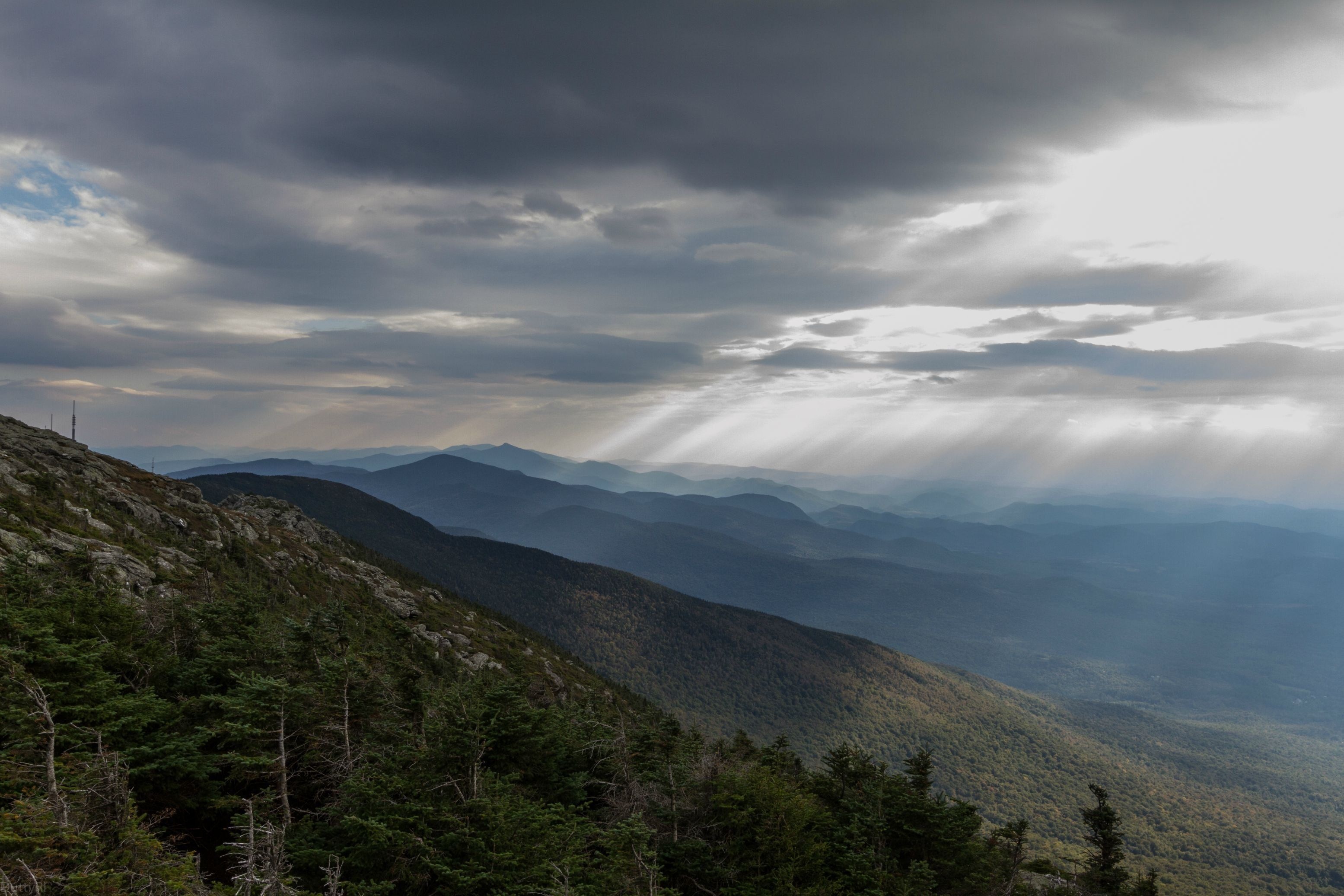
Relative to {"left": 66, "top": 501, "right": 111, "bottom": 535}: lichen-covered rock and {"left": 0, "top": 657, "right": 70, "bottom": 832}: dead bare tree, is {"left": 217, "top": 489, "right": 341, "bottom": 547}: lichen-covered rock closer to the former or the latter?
{"left": 66, "top": 501, "right": 111, "bottom": 535}: lichen-covered rock

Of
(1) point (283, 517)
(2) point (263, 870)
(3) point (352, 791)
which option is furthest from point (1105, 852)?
(1) point (283, 517)

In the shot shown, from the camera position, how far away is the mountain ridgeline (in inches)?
685

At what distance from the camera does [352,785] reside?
73.4 feet

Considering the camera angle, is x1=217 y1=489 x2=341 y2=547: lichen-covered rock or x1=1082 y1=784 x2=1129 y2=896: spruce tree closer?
x1=1082 y1=784 x2=1129 y2=896: spruce tree

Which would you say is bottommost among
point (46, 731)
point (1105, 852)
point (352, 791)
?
point (1105, 852)

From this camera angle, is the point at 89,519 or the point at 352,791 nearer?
the point at 352,791

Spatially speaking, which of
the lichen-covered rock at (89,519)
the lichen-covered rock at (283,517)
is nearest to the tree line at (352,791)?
the lichen-covered rock at (89,519)

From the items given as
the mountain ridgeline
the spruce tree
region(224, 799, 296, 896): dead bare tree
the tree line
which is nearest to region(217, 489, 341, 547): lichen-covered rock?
the mountain ridgeline

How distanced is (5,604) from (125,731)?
1024 centimetres

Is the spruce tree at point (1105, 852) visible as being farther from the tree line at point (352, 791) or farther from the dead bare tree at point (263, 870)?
the dead bare tree at point (263, 870)

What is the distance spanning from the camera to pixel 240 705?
23.0 m

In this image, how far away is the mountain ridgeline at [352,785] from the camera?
17406 mm

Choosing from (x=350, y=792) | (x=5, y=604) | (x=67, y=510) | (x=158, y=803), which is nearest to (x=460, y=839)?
(x=350, y=792)

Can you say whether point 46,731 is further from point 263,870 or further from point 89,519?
point 89,519
